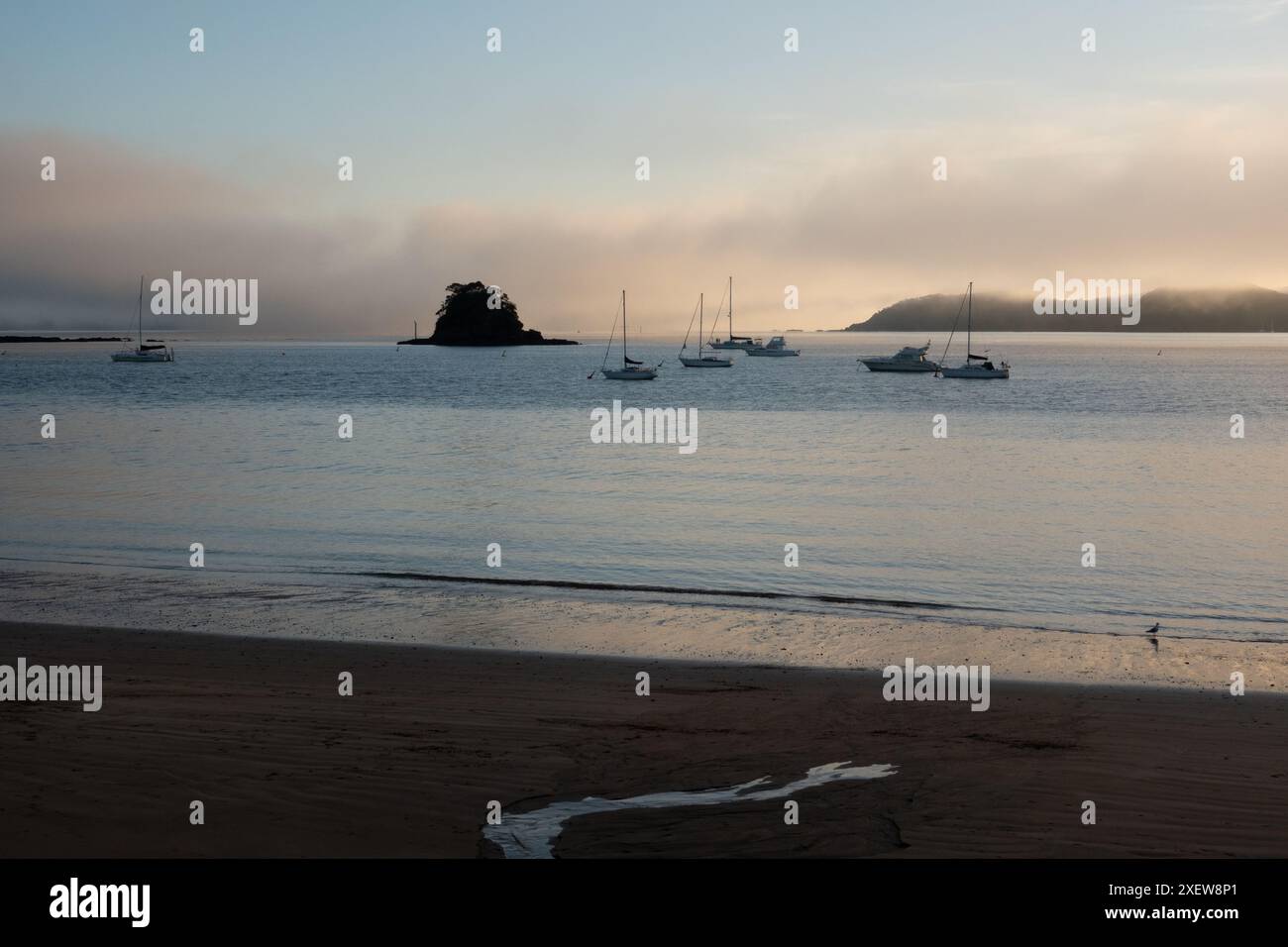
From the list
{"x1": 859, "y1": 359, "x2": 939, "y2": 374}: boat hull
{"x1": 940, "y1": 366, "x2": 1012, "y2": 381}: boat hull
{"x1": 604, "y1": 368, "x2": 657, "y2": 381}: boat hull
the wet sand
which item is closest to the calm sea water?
the wet sand

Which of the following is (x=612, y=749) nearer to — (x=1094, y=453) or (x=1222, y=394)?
(x=1094, y=453)

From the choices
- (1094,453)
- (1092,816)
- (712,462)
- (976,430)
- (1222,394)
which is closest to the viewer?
(1092,816)

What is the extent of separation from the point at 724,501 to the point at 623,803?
21.3m

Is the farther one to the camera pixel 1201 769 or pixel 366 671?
pixel 366 671

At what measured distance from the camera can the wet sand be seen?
7520mm

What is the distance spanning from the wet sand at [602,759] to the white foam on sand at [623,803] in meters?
0.13

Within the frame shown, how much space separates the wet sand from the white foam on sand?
13 centimetres

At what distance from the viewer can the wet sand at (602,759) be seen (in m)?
7.52

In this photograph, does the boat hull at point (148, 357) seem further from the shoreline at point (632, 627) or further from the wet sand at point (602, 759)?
the wet sand at point (602, 759)

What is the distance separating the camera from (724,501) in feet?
96.2

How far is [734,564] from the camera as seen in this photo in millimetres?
20297

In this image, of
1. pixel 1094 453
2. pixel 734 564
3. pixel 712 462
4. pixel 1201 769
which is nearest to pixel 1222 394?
pixel 1094 453

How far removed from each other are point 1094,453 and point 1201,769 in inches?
1490
